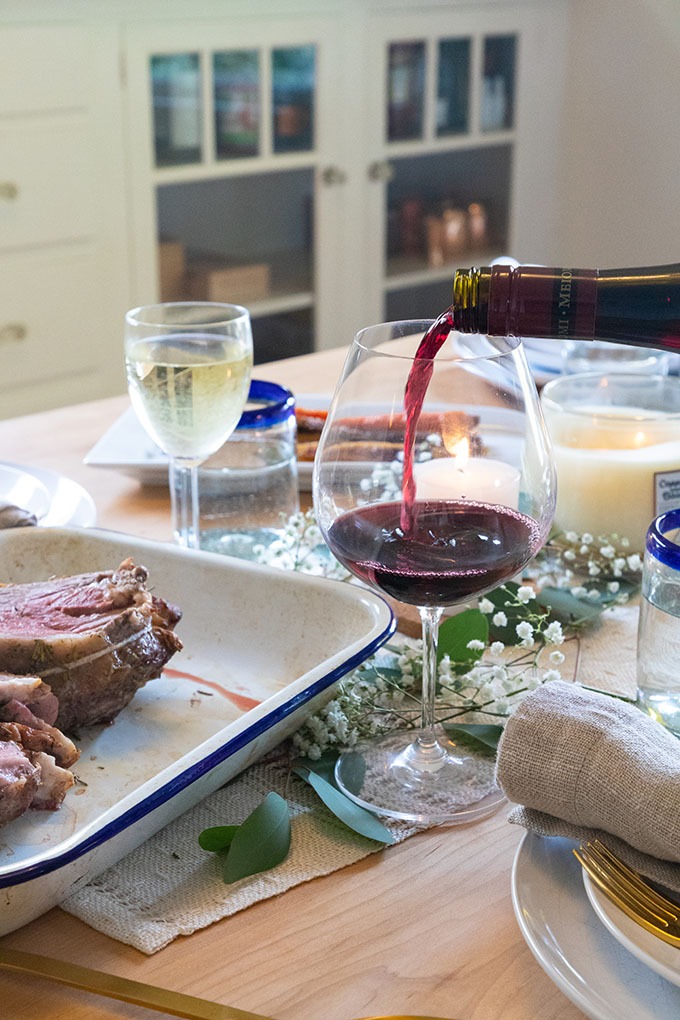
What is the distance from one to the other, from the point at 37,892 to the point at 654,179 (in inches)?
156

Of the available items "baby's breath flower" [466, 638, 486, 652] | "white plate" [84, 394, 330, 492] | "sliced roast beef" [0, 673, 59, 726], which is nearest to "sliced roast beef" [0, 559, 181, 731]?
"sliced roast beef" [0, 673, 59, 726]

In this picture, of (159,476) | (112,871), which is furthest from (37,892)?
(159,476)

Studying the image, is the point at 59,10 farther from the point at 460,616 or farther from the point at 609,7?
the point at 460,616

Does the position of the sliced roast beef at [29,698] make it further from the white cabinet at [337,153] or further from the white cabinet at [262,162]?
the white cabinet at [337,153]

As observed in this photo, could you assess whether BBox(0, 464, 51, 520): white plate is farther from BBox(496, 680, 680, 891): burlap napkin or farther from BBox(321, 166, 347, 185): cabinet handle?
BBox(321, 166, 347, 185): cabinet handle

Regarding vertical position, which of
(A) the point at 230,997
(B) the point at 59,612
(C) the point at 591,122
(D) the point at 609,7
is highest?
(D) the point at 609,7

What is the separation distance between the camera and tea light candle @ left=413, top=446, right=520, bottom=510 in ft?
2.47

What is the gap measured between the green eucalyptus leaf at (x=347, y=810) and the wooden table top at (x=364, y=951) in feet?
0.05

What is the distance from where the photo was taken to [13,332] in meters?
2.97

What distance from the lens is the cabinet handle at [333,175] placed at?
11.5 feet

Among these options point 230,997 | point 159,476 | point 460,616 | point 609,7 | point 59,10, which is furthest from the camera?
point 609,7

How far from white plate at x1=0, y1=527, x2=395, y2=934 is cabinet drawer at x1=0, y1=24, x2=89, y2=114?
2.10 meters

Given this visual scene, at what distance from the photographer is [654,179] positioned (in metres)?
4.12

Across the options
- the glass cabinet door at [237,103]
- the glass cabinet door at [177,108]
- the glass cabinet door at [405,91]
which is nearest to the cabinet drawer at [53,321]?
the glass cabinet door at [177,108]
